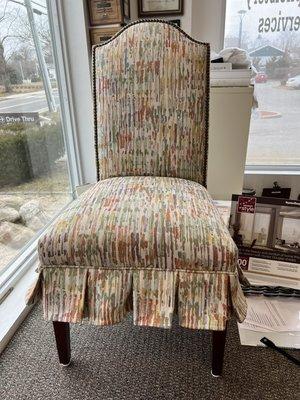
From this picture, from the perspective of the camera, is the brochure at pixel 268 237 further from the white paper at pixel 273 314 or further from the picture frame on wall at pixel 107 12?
the picture frame on wall at pixel 107 12

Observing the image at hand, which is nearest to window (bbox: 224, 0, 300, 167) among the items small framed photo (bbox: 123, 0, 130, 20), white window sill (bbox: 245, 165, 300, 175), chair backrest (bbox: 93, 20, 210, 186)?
white window sill (bbox: 245, 165, 300, 175)

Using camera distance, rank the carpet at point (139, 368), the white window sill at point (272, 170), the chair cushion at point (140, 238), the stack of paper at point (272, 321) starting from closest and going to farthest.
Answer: the chair cushion at point (140, 238)
the carpet at point (139, 368)
the stack of paper at point (272, 321)
the white window sill at point (272, 170)

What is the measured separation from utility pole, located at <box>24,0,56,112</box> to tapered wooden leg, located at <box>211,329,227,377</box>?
4.72 feet

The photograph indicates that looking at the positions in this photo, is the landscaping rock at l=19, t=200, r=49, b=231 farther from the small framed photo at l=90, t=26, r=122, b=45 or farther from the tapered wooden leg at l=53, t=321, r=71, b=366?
the small framed photo at l=90, t=26, r=122, b=45

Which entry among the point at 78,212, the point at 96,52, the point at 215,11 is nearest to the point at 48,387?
the point at 78,212

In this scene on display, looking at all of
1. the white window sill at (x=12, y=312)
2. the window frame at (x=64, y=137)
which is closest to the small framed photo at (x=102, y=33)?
the window frame at (x=64, y=137)

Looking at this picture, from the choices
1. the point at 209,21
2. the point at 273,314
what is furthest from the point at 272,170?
the point at 273,314

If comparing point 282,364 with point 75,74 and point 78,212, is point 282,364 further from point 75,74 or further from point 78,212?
point 75,74

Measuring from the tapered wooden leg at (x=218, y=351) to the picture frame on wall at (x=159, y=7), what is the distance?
5.62ft

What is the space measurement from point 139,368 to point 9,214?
2.84ft

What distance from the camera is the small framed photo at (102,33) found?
157 centimetres

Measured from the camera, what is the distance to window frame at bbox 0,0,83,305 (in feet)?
3.99

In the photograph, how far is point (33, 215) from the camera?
150 centimetres

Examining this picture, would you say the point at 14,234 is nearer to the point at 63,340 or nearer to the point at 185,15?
the point at 63,340
